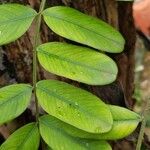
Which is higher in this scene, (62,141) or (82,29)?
(82,29)

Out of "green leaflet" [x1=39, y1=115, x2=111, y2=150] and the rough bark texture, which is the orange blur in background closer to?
the rough bark texture

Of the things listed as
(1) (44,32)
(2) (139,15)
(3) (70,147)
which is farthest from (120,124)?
(2) (139,15)

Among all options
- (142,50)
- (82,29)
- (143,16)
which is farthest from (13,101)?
(142,50)

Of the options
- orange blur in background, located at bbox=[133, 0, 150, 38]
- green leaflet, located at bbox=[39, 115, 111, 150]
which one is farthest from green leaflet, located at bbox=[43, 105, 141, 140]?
orange blur in background, located at bbox=[133, 0, 150, 38]

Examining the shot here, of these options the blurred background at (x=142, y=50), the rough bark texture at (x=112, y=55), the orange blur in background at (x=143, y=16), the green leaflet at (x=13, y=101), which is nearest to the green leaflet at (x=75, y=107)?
the green leaflet at (x=13, y=101)

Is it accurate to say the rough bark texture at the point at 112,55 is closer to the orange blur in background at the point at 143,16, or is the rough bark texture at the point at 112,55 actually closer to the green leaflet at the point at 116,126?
the green leaflet at the point at 116,126

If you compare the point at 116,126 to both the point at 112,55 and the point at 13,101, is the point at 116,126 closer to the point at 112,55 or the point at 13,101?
the point at 13,101
